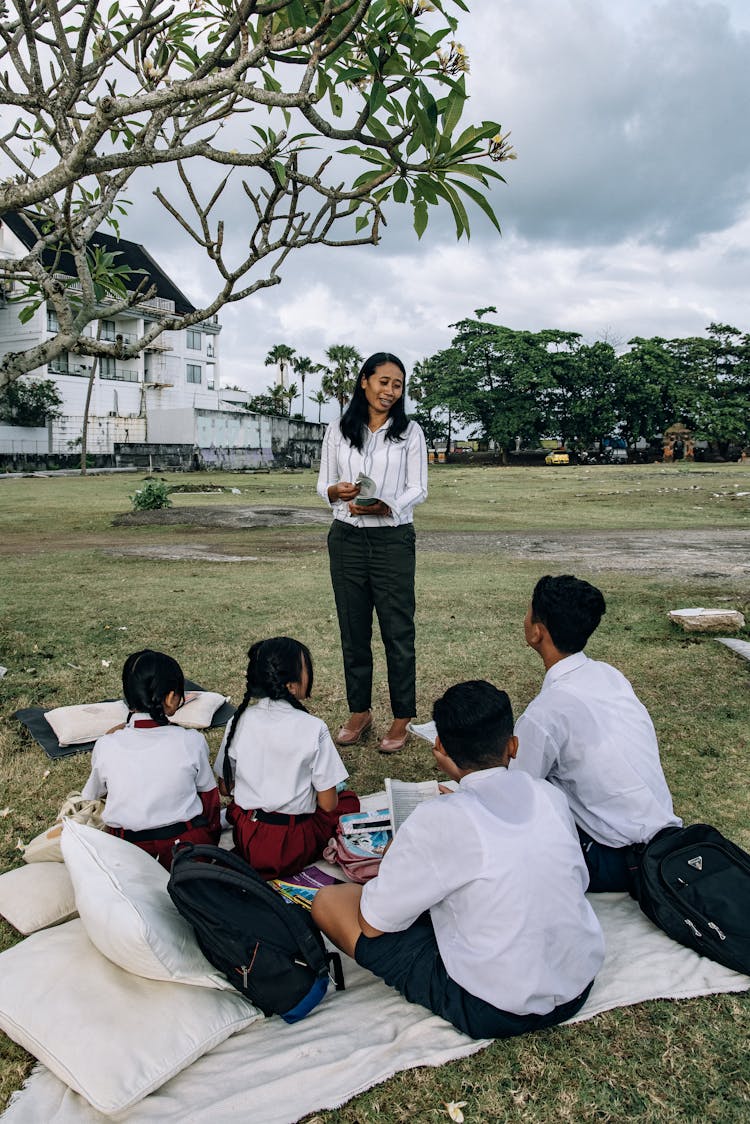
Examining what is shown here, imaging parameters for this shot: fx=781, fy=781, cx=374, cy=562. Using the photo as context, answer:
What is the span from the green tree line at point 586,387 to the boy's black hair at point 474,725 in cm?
4761

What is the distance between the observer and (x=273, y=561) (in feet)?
36.1

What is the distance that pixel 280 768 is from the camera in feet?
9.65

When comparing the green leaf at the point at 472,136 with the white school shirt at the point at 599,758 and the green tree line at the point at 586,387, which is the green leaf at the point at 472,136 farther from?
the green tree line at the point at 586,387

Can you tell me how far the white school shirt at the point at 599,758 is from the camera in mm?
2793

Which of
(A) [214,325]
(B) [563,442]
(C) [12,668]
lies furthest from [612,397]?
(C) [12,668]

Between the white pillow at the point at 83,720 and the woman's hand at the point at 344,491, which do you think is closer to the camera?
the woman's hand at the point at 344,491

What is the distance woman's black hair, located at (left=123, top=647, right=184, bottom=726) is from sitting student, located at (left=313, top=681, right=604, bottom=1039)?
1.13 meters

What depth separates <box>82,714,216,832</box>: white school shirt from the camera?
9.39 ft

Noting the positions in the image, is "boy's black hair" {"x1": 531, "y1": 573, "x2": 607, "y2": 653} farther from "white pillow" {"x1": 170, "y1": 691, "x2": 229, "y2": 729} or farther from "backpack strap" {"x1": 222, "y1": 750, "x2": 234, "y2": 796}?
"white pillow" {"x1": 170, "y1": 691, "x2": 229, "y2": 729}

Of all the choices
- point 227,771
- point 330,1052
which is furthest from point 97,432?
point 330,1052

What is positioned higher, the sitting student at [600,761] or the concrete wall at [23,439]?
the concrete wall at [23,439]

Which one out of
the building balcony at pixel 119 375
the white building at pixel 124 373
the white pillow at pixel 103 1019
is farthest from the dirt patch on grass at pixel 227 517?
the building balcony at pixel 119 375

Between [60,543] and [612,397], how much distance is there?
41.6m

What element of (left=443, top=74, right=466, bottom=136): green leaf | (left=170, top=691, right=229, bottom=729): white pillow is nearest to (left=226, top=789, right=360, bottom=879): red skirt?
(left=170, top=691, right=229, bottom=729): white pillow
